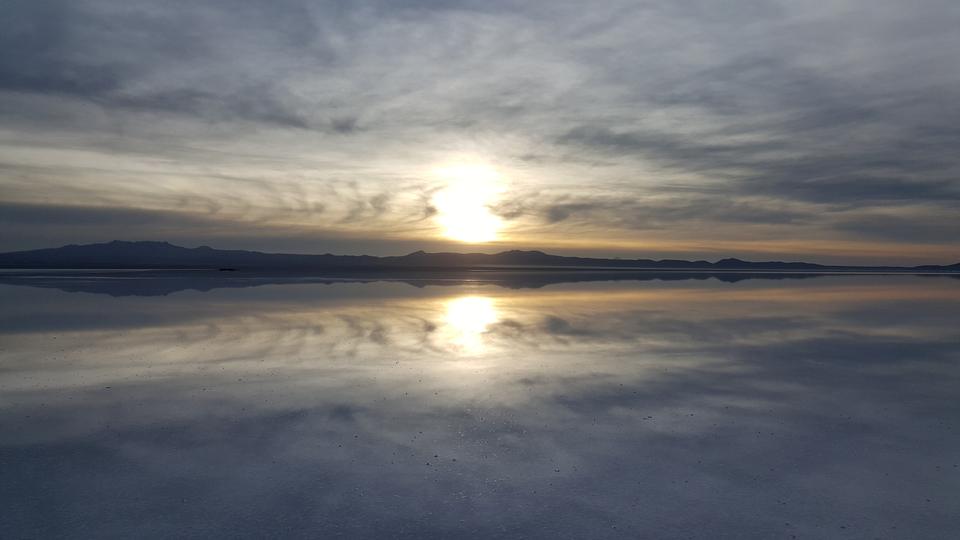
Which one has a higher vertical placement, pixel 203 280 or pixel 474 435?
pixel 203 280

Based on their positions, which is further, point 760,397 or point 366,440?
point 760,397

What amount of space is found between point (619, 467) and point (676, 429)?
1724 mm

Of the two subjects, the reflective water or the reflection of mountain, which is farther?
the reflection of mountain

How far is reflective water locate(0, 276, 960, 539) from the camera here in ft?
17.3

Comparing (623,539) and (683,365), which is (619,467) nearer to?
(623,539)

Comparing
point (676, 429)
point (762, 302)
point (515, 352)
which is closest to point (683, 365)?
point (515, 352)

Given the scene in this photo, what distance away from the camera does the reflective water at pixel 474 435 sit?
5281 millimetres

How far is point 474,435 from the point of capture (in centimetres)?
752

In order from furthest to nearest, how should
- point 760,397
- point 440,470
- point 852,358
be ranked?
1. point 852,358
2. point 760,397
3. point 440,470

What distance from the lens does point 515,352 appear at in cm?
1333

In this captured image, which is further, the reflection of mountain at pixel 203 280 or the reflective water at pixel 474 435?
the reflection of mountain at pixel 203 280

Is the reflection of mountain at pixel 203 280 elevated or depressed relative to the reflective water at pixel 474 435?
elevated

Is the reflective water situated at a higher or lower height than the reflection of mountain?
lower

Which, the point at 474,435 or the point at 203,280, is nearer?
the point at 474,435
